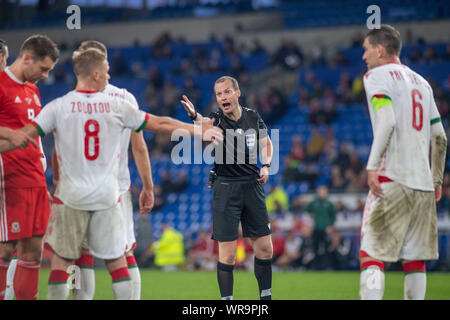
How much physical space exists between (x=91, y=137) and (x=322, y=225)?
12.7 meters

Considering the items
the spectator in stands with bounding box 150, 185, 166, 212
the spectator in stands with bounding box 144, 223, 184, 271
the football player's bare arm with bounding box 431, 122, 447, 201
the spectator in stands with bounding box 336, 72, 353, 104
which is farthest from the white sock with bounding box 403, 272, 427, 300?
the spectator in stands with bounding box 336, 72, 353, 104

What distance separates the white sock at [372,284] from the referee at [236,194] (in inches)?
67.6

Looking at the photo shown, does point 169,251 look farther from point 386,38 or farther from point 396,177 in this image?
point 386,38

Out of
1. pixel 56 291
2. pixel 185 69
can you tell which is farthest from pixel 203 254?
pixel 56 291

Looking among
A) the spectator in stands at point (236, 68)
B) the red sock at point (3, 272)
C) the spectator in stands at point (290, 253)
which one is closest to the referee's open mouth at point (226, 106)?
the red sock at point (3, 272)

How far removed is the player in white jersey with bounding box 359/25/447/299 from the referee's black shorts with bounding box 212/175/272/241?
1.65 meters

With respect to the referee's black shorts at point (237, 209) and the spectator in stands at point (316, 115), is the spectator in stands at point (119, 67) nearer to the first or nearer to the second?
the spectator in stands at point (316, 115)

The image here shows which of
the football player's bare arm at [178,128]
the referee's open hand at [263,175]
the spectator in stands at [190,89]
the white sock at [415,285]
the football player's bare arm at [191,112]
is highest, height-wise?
the spectator in stands at [190,89]

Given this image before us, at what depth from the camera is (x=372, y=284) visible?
5.88m

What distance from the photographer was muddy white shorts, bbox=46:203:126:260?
5.77m

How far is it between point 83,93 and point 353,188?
1414 centimetres

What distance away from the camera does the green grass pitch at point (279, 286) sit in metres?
10.7

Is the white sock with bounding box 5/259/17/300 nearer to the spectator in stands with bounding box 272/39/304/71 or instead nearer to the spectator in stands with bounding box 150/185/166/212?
the spectator in stands with bounding box 150/185/166/212
